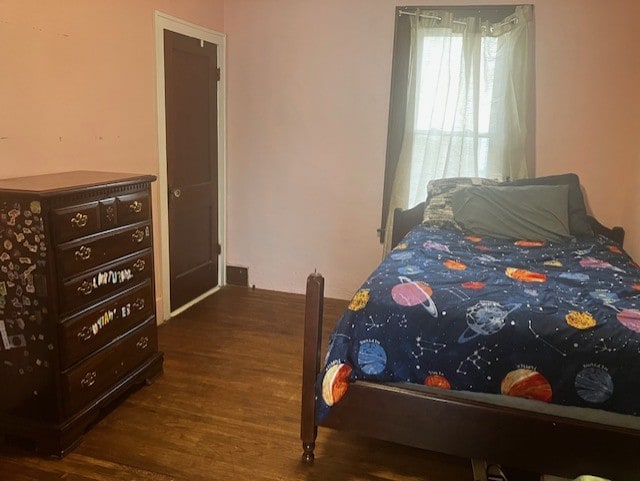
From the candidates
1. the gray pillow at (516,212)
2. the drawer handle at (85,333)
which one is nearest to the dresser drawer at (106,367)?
the drawer handle at (85,333)

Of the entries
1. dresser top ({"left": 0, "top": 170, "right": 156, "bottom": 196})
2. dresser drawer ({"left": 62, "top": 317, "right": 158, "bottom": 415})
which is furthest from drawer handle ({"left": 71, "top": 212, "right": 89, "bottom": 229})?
dresser drawer ({"left": 62, "top": 317, "right": 158, "bottom": 415})

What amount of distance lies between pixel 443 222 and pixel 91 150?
2071 mm

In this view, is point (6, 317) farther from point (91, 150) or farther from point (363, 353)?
point (363, 353)

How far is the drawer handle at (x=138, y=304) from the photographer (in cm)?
256

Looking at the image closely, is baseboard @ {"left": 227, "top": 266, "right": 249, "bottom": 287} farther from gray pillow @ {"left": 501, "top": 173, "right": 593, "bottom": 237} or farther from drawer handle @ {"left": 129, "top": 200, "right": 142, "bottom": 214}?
gray pillow @ {"left": 501, "top": 173, "right": 593, "bottom": 237}

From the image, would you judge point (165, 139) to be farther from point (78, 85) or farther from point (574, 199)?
point (574, 199)

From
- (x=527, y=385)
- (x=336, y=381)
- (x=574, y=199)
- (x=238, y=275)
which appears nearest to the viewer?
(x=527, y=385)

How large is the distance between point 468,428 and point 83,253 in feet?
5.41

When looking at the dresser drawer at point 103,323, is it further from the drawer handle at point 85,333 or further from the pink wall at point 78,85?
the pink wall at point 78,85

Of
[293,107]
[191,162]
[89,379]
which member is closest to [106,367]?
[89,379]

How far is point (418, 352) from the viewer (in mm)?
1931

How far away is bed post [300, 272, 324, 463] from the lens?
79.0 inches

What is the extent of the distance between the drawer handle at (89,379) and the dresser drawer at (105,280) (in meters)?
0.31

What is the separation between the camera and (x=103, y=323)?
233 centimetres
